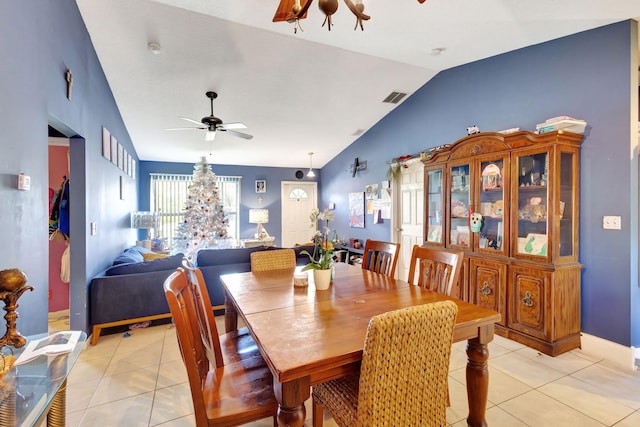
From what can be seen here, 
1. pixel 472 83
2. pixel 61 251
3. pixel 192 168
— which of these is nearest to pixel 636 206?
pixel 472 83

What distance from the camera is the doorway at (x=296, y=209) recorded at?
766cm

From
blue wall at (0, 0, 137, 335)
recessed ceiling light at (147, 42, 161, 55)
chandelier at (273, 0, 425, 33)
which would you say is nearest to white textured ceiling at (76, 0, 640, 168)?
recessed ceiling light at (147, 42, 161, 55)

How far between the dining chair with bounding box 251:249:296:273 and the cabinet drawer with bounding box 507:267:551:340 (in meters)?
2.07

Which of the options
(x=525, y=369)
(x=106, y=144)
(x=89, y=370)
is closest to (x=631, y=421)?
(x=525, y=369)

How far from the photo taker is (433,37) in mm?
2918

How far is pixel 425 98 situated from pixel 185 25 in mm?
3232

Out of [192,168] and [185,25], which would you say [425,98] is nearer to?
[185,25]

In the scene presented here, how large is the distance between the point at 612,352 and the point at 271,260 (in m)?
2.91

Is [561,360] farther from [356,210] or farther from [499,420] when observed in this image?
[356,210]

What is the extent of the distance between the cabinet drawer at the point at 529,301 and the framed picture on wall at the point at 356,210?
3321 millimetres

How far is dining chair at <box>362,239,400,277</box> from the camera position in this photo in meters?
2.33

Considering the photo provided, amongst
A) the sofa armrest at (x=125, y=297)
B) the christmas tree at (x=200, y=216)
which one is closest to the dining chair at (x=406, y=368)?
the sofa armrest at (x=125, y=297)

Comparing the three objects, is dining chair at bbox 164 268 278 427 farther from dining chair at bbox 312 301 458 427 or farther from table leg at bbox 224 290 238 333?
table leg at bbox 224 290 238 333

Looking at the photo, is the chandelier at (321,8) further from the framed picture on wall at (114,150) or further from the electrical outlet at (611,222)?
the framed picture on wall at (114,150)
